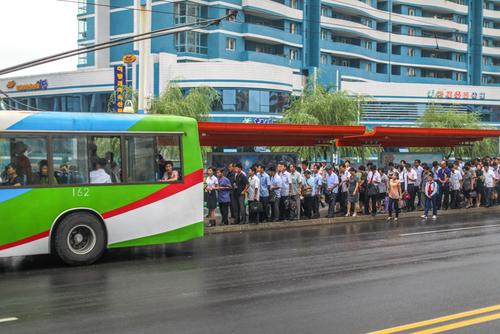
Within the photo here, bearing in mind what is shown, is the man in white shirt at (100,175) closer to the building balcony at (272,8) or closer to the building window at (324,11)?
the building balcony at (272,8)

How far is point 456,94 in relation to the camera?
77.4 m

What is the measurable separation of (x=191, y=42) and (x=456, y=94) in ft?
114

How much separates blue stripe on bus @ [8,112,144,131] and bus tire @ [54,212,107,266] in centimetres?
164

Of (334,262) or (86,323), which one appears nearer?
(86,323)

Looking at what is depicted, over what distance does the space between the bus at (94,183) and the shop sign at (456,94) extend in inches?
2605

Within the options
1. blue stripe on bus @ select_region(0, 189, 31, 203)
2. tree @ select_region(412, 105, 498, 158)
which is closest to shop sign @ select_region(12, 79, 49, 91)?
tree @ select_region(412, 105, 498, 158)

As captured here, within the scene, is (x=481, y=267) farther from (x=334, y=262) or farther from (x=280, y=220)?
(x=280, y=220)

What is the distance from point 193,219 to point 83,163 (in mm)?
2557

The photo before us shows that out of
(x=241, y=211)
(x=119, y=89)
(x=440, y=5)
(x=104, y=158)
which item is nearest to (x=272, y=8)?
(x=119, y=89)

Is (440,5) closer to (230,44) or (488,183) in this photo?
(230,44)

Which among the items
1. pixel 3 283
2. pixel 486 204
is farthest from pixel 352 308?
pixel 486 204

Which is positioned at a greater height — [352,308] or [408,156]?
[408,156]

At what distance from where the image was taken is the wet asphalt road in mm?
7363

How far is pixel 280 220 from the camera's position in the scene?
20219mm
